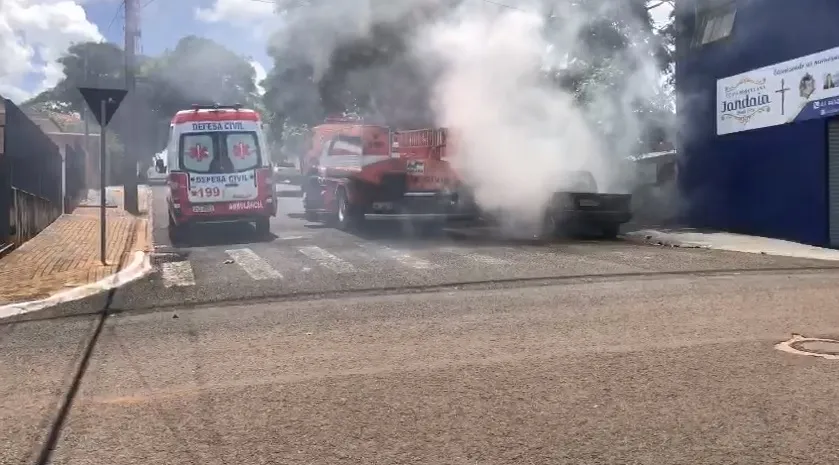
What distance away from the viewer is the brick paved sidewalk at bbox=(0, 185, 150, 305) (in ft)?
30.3

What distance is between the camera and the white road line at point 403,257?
35.0 ft

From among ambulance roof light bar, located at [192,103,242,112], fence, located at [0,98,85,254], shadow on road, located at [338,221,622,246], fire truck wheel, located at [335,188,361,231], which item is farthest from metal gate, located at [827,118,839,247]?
fence, located at [0,98,85,254]

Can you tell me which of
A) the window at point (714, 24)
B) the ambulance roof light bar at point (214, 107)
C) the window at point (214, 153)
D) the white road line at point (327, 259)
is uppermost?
the window at point (714, 24)

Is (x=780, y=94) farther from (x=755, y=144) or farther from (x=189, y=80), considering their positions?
(x=189, y=80)

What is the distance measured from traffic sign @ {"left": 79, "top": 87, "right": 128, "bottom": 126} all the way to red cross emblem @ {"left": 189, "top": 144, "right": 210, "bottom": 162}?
10.7ft

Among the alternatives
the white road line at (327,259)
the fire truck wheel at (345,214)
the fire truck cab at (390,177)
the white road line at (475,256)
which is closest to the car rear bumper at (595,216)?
the fire truck cab at (390,177)

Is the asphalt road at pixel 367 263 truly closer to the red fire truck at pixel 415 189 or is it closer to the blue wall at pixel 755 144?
the red fire truck at pixel 415 189

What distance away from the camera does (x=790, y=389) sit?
183 inches

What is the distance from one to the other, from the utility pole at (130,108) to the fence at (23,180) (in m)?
1.68

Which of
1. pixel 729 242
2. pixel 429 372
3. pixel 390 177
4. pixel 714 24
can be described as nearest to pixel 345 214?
pixel 390 177

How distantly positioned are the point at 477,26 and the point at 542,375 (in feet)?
49.8

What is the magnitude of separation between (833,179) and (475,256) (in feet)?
23.7

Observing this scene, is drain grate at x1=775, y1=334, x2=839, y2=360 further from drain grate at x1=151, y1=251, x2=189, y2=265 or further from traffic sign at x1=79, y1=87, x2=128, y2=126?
traffic sign at x1=79, y1=87, x2=128, y2=126

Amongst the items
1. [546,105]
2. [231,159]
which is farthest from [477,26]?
[231,159]
